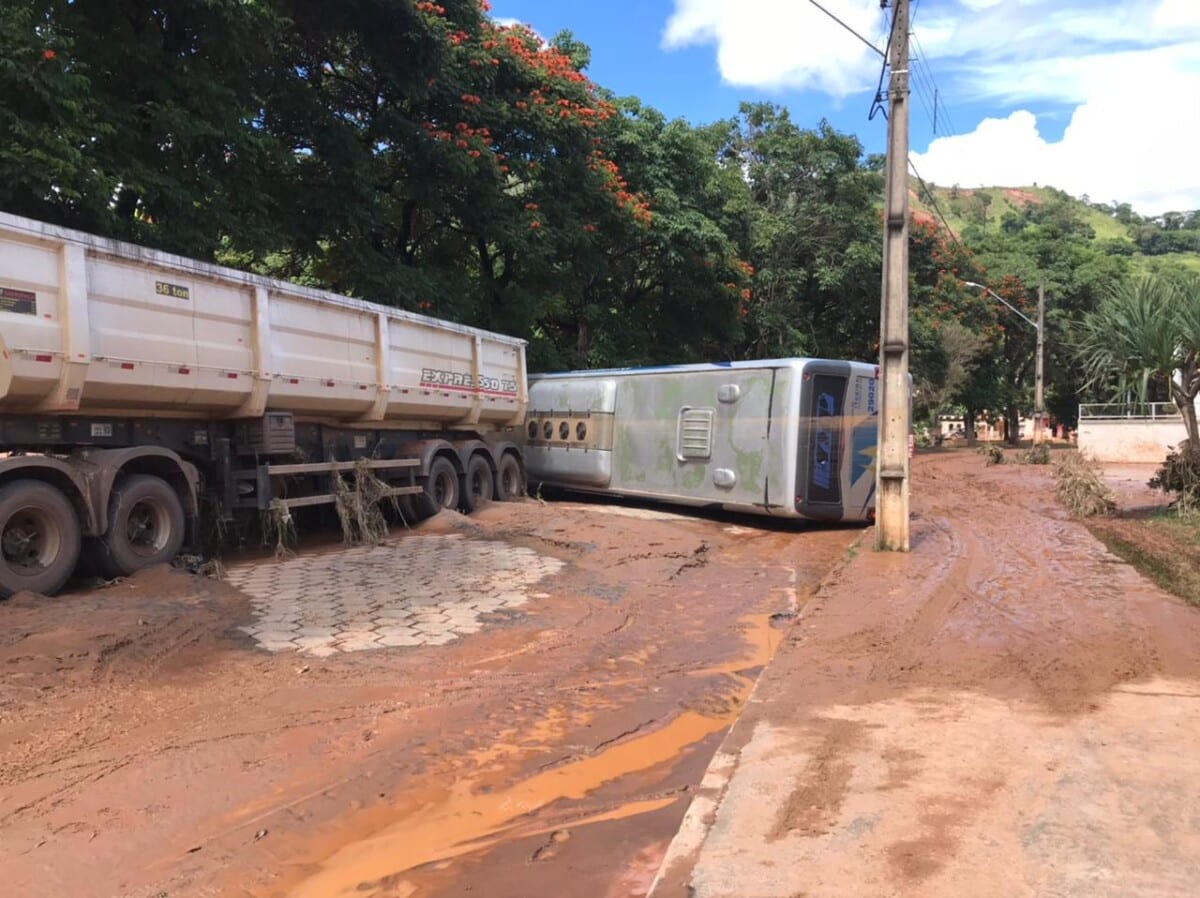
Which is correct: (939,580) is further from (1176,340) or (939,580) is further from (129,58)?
(129,58)

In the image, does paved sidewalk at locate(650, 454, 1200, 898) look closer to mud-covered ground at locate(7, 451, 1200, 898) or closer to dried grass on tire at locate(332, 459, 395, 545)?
mud-covered ground at locate(7, 451, 1200, 898)

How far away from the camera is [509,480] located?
1506 centimetres

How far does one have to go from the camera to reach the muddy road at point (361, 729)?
10.8ft

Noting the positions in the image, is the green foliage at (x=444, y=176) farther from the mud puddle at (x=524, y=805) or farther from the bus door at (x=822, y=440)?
the mud puddle at (x=524, y=805)

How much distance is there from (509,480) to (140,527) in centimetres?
753

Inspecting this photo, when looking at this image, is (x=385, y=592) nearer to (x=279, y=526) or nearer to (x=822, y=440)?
(x=279, y=526)

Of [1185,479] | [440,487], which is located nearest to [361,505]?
[440,487]

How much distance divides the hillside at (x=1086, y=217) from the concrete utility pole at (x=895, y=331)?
2819 inches

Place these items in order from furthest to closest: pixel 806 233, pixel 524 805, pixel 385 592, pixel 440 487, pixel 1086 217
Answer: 1. pixel 1086 217
2. pixel 806 233
3. pixel 440 487
4. pixel 385 592
5. pixel 524 805

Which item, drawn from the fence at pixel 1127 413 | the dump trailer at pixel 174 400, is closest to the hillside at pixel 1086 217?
the fence at pixel 1127 413

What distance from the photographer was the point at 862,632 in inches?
251

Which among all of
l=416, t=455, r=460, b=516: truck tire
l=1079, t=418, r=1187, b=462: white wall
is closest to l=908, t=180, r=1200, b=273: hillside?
l=1079, t=418, r=1187, b=462: white wall

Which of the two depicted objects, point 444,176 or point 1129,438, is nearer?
point 444,176

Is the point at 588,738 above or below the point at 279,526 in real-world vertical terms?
below
